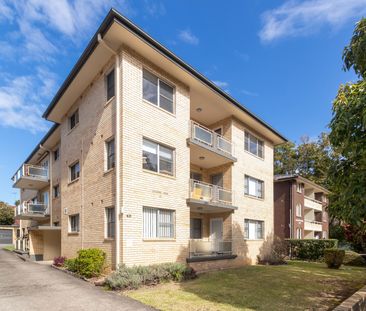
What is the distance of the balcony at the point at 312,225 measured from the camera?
3705 centimetres

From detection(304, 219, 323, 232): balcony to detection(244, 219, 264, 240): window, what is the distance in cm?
1514

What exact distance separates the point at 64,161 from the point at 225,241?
37.5 feet

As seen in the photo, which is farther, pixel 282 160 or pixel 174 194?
pixel 282 160

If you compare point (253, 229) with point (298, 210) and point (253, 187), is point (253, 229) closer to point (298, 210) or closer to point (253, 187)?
point (253, 187)

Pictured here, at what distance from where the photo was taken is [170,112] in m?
16.5

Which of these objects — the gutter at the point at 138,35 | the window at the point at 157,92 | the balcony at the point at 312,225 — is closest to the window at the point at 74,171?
the gutter at the point at 138,35

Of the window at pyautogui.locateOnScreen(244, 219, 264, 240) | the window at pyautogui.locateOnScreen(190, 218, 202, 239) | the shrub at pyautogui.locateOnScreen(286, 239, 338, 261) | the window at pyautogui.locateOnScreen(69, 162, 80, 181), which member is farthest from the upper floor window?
the shrub at pyautogui.locateOnScreen(286, 239, 338, 261)

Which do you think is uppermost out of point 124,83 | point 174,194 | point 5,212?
point 124,83

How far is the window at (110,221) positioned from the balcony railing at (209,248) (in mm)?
4216

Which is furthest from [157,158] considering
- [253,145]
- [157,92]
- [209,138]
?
[253,145]

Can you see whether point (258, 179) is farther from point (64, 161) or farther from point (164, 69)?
point (64, 161)

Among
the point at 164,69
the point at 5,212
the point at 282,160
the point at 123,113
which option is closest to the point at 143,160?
the point at 123,113

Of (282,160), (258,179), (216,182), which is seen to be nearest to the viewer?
(216,182)

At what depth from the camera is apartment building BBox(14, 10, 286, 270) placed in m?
13.8
